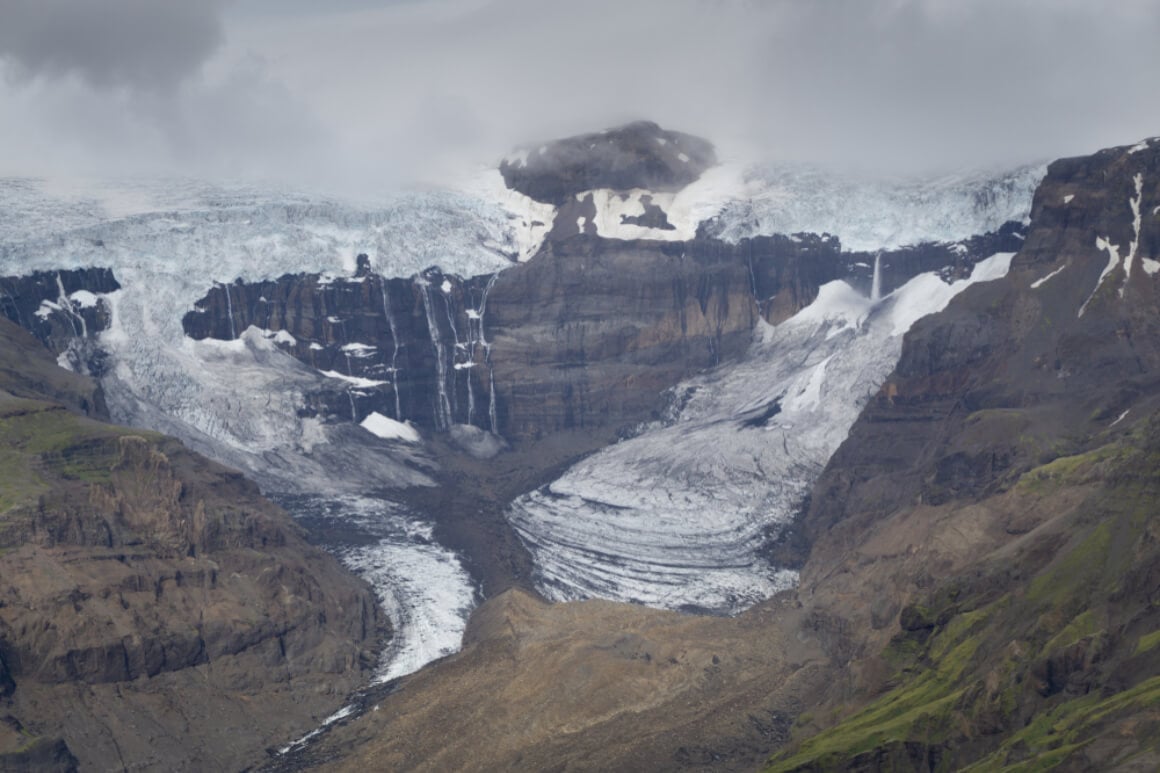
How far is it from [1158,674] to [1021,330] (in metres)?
90.9

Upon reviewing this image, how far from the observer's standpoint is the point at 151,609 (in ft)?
481

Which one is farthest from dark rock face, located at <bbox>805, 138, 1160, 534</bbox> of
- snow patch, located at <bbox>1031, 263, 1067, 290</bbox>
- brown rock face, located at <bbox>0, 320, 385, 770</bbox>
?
brown rock face, located at <bbox>0, 320, 385, 770</bbox>

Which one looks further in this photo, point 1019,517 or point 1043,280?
point 1043,280

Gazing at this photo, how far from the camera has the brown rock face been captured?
136m

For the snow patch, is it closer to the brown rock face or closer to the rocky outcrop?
the rocky outcrop

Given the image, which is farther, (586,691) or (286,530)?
(286,530)

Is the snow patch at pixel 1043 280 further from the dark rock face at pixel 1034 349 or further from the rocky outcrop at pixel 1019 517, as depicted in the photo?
the rocky outcrop at pixel 1019 517

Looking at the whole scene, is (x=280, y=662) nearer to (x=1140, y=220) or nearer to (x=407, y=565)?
(x=407, y=565)

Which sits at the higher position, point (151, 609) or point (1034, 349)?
point (1034, 349)

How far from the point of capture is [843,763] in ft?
358

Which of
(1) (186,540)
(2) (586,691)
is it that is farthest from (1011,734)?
(1) (186,540)

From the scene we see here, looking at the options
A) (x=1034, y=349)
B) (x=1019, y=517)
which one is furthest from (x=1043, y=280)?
(x=1019, y=517)

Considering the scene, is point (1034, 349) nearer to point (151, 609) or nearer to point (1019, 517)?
point (1019, 517)

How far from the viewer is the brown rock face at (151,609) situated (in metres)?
136
